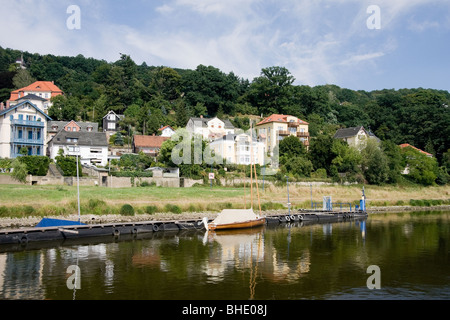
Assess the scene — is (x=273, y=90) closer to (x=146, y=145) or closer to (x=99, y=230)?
(x=146, y=145)

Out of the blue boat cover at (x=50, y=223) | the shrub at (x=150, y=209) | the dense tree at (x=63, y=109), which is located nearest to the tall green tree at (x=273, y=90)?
the dense tree at (x=63, y=109)

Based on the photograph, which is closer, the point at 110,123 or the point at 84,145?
the point at 84,145

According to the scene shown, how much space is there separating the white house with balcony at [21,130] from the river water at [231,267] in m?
38.5

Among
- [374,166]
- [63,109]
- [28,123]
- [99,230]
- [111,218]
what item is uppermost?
[63,109]

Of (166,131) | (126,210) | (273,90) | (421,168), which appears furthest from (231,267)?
(273,90)

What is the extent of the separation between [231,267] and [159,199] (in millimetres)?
22147

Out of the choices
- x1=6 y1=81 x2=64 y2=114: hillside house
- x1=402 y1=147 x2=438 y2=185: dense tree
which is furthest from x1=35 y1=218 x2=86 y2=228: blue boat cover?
x1=402 y1=147 x2=438 y2=185: dense tree

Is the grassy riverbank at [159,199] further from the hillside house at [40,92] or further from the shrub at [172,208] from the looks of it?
the hillside house at [40,92]

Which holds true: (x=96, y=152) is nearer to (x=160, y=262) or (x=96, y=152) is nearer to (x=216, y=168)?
(x=216, y=168)

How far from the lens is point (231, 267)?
21734mm

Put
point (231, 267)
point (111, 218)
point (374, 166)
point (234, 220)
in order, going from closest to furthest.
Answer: point (231, 267), point (234, 220), point (111, 218), point (374, 166)

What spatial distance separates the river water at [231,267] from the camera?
17.2 metres

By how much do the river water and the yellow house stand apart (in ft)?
154
